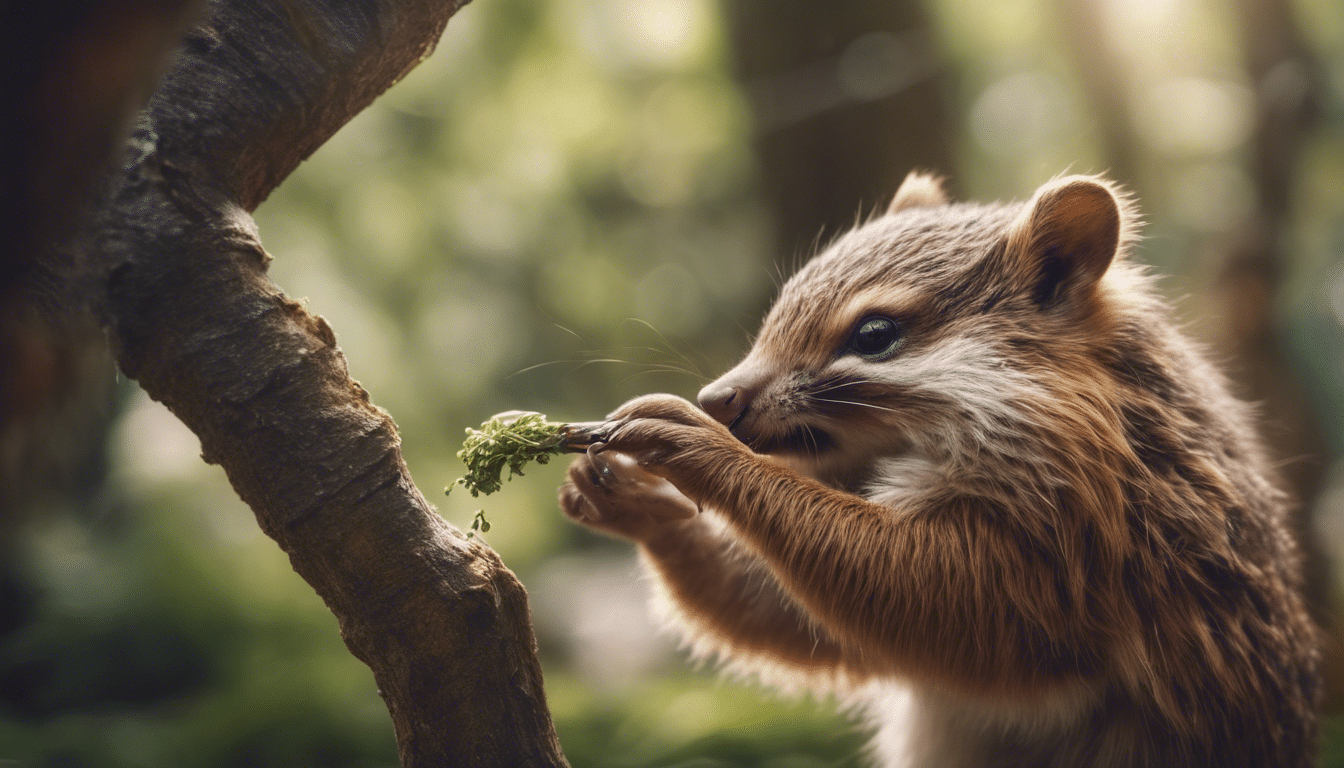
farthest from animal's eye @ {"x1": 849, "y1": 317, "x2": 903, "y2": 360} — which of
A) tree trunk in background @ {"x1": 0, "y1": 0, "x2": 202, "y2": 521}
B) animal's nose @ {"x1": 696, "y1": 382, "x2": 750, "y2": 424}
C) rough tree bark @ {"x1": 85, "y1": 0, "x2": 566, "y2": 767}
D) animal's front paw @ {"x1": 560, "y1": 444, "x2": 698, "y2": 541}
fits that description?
tree trunk in background @ {"x1": 0, "y1": 0, "x2": 202, "y2": 521}

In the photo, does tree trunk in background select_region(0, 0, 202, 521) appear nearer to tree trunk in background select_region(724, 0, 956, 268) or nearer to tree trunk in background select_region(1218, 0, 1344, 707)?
tree trunk in background select_region(724, 0, 956, 268)

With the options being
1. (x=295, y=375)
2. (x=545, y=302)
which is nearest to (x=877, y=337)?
(x=295, y=375)

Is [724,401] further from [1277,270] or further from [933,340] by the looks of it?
[1277,270]

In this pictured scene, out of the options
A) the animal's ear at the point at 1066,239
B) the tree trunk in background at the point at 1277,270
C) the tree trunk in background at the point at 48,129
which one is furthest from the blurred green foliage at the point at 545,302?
the tree trunk in background at the point at 48,129

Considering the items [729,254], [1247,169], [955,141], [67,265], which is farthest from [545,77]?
[67,265]

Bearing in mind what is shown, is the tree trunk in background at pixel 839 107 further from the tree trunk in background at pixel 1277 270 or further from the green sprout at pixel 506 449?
the green sprout at pixel 506 449
